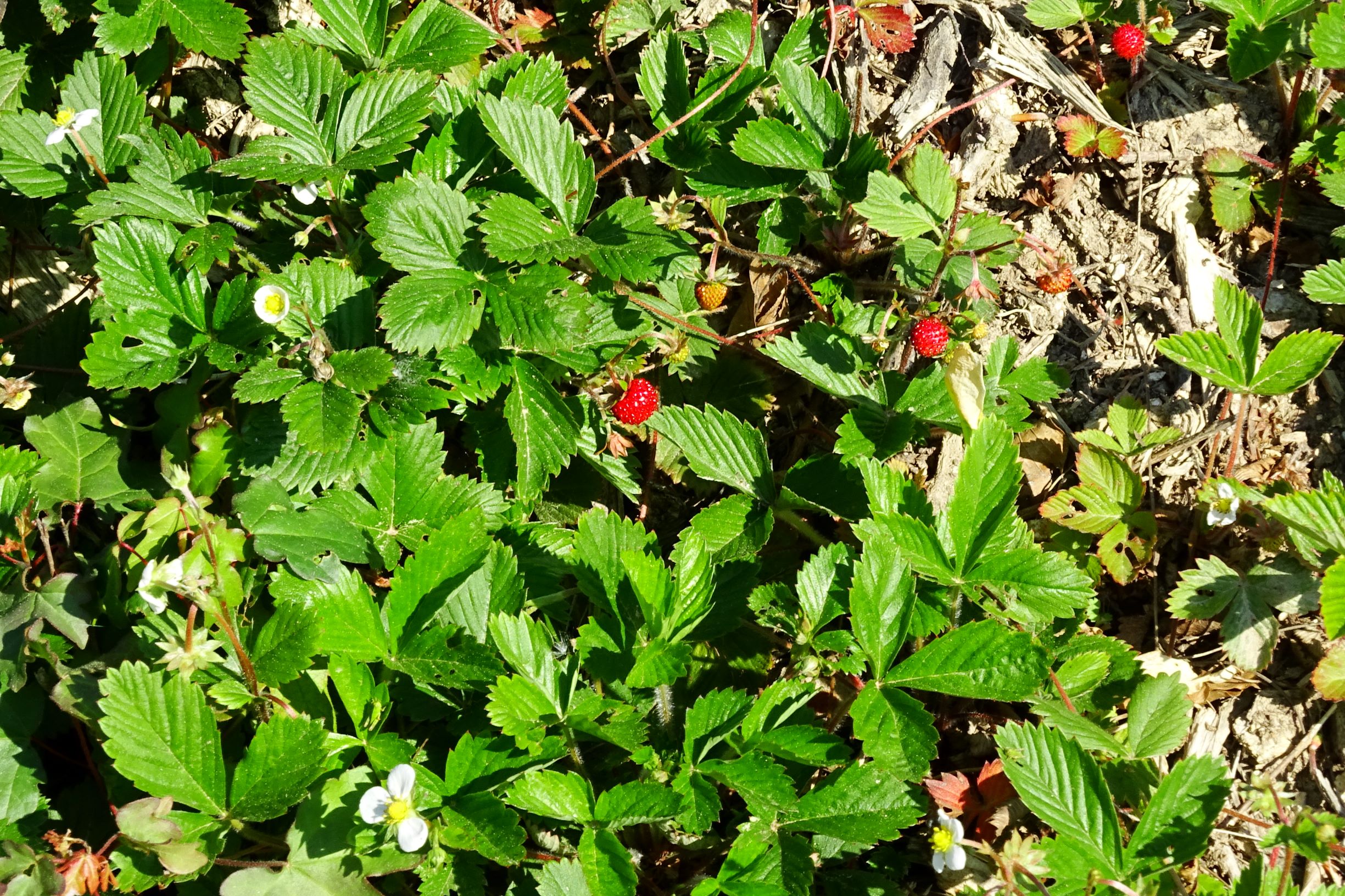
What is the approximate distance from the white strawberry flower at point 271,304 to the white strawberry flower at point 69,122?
65cm

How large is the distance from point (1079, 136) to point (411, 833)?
108 inches

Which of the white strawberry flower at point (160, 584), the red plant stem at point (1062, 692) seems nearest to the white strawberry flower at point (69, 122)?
the white strawberry flower at point (160, 584)

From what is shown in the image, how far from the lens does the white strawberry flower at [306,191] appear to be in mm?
2422

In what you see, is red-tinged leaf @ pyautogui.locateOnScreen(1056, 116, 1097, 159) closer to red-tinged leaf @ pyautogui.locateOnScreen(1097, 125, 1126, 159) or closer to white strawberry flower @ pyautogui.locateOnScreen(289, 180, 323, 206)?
red-tinged leaf @ pyautogui.locateOnScreen(1097, 125, 1126, 159)

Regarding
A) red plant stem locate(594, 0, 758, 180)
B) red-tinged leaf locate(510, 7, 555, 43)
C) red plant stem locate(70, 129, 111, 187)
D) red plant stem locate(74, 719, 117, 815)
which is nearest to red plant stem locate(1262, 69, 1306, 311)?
red plant stem locate(594, 0, 758, 180)

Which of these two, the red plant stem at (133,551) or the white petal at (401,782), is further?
the red plant stem at (133,551)

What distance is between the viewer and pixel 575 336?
7.72ft

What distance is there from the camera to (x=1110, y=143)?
305 centimetres

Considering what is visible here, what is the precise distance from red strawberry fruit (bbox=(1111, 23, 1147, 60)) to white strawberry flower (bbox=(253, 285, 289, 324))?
8.46 feet

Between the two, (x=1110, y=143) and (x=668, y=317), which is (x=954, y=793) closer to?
(x=668, y=317)

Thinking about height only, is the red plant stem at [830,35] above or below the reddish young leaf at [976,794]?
above

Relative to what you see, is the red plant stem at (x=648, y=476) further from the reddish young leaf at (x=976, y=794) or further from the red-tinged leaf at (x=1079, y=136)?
the red-tinged leaf at (x=1079, y=136)

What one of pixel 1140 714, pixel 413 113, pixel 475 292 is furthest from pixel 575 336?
pixel 1140 714

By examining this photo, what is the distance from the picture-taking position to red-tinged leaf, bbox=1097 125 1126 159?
3.04m
